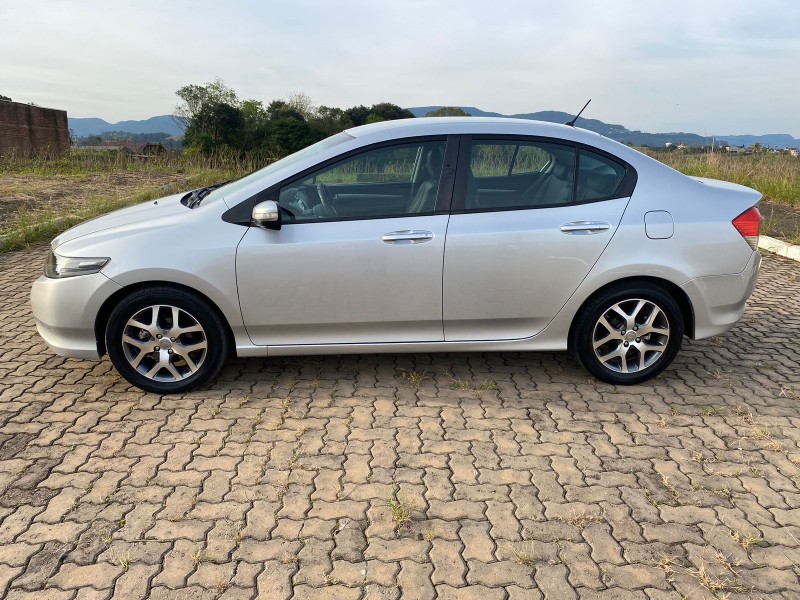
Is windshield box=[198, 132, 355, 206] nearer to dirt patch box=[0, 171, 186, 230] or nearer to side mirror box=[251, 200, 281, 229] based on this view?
side mirror box=[251, 200, 281, 229]

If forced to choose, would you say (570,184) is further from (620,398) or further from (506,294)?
(620,398)

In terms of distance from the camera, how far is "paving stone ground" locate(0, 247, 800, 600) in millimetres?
2557

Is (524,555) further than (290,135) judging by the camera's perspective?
No

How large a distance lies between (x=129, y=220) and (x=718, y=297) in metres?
Result: 3.97

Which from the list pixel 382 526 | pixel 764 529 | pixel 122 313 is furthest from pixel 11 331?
pixel 764 529

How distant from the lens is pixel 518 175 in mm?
4211

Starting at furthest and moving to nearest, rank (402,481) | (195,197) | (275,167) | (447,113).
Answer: (447,113) → (195,197) → (275,167) → (402,481)

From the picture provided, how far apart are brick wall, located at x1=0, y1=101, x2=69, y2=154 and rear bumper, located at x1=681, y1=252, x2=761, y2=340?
41.4 metres

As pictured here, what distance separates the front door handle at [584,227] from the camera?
158 inches

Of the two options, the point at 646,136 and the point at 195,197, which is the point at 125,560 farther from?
the point at 646,136

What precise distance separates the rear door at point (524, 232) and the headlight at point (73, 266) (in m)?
2.18

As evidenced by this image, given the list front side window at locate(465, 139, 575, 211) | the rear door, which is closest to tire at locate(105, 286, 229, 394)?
the rear door

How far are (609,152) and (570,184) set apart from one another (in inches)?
14.5

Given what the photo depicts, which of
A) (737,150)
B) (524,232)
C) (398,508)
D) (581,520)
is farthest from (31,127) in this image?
(581,520)
